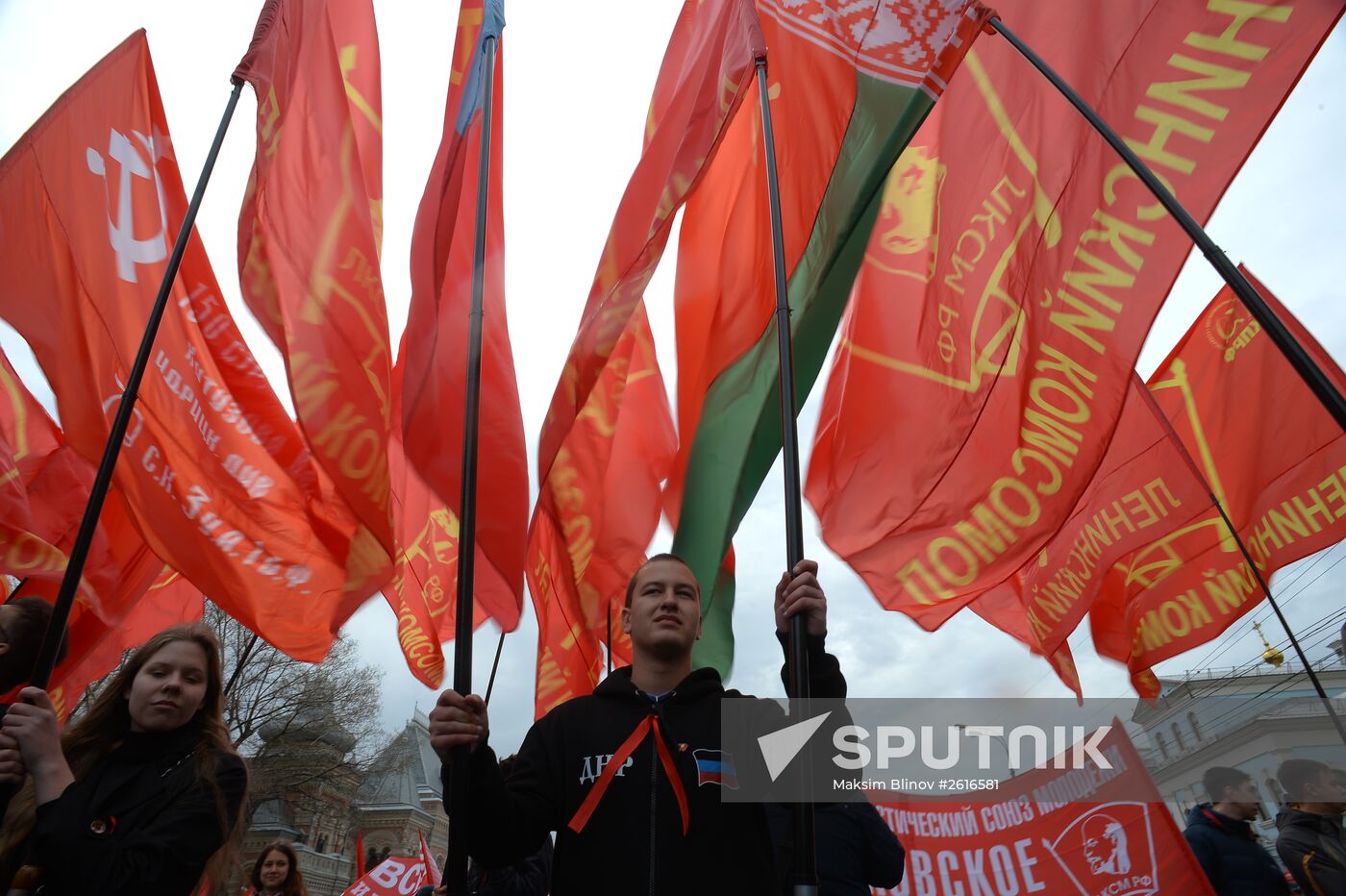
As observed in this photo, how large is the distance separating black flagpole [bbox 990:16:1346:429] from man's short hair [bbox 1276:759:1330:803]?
295 cm

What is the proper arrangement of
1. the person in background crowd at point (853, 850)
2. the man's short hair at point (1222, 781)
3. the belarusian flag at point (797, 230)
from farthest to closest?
1. the man's short hair at point (1222, 781)
2. the belarusian flag at point (797, 230)
3. the person in background crowd at point (853, 850)

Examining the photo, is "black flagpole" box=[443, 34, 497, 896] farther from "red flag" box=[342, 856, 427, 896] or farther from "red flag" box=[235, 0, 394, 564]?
"red flag" box=[342, 856, 427, 896]

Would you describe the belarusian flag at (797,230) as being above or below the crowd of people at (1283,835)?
above

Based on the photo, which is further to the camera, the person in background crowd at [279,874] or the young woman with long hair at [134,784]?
the person in background crowd at [279,874]

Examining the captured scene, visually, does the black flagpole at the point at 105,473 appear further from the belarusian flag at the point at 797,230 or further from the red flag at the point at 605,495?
the belarusian flag at the point at 797,230

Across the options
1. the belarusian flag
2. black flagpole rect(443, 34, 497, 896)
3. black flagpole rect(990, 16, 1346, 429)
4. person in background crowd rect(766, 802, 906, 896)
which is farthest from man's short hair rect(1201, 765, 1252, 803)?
black flagpole rect(443, 34, 497, 896)

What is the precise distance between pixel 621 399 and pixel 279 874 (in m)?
3.69

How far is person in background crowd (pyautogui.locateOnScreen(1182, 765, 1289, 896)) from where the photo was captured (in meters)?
5.02

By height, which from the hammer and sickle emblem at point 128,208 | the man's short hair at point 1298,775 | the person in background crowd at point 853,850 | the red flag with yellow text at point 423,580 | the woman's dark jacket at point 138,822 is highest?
the hammer and sickle emblem at point 128,208

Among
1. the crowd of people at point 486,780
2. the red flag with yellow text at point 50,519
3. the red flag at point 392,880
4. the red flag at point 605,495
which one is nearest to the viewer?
the crowd of people at point 486,780

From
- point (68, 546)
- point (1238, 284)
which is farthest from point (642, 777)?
point (68, 546)

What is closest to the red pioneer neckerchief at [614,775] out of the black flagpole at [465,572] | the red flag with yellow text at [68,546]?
the black flagpole at [465,572]

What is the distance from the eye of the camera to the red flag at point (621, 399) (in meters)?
3.93

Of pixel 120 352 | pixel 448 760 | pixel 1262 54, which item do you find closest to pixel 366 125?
pixel 120 352
